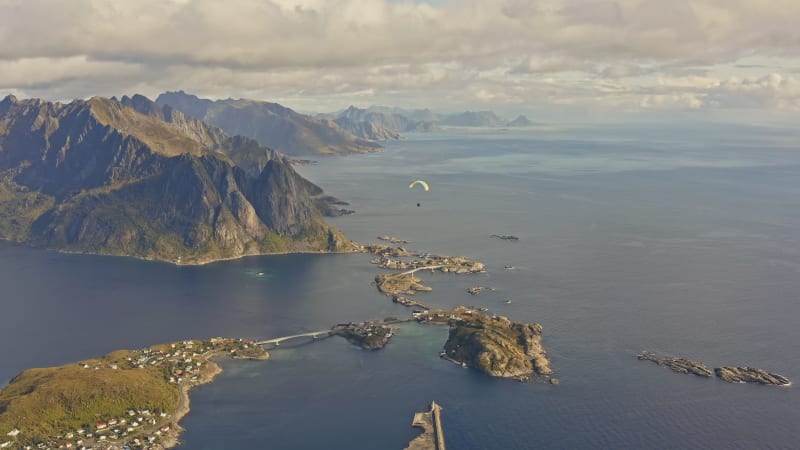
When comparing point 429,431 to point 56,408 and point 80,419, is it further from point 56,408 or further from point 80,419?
point 56,408

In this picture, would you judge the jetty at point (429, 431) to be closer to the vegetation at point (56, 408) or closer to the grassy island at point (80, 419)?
the grassy island at point (80, 419)

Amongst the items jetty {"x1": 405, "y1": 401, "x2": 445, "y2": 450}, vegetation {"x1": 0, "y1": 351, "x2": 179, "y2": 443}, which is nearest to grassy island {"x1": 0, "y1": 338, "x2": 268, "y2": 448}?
vegetation {"x1": 0, "y1": 351, "x2": 179, "y2": 443}

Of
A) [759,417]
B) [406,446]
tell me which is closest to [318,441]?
[406,446]

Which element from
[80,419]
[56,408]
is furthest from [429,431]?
[56,408]

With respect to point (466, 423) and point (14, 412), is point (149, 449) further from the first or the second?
point (466, 423)

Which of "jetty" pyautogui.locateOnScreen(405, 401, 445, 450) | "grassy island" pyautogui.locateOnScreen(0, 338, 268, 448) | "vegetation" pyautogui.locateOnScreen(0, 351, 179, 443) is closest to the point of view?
"jetty" pyautogui.locateOnScreen(405, 401, 445, 450)

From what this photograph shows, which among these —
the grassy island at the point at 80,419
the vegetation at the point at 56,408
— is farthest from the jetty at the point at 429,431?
the vegetation at the point at 56,408

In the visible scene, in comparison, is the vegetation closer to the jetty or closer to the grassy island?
the grassy island

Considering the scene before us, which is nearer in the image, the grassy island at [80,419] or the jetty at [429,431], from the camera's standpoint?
the jetty at [429,431]
